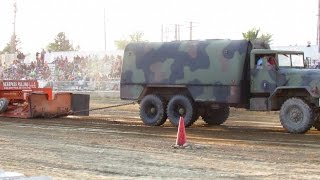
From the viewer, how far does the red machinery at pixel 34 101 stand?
1950 centimetres

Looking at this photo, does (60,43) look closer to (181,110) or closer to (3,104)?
(3,104)

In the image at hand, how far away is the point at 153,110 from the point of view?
703 inches

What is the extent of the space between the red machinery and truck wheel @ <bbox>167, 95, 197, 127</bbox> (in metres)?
4.19

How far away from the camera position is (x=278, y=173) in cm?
901

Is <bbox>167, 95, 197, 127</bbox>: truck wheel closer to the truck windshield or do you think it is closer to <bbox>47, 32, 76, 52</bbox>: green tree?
the truck windshield

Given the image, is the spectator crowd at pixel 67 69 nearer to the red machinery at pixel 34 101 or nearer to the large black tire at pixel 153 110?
the red machinery at pixel 34 101

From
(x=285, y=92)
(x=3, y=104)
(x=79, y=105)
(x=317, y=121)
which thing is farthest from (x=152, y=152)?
(x=3, y=104)

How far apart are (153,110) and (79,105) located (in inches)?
142

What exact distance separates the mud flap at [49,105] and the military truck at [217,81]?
2.76 metres

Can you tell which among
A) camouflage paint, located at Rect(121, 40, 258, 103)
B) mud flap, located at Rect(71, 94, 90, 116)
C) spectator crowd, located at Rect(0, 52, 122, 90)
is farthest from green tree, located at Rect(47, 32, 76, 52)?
camouflage paint, located at Rect(121, 40, 258, 103)

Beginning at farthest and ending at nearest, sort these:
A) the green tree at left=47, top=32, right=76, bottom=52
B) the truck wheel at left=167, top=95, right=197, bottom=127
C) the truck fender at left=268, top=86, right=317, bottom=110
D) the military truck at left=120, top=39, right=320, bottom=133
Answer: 1. the green tree at left=47, top=32, right=76, bottom=52
2. the truck wheel at left=167, top=95, right=197, bottom=127
3. the military truck at left=120, top=39, right=320, bottom=133
4. the truck fender at left=268, top=86, right=317, bottom=110

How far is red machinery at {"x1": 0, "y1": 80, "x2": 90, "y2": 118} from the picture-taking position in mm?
19500

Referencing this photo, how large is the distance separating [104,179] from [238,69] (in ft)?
26.8

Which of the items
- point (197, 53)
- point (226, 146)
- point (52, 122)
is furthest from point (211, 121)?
point (226, 146)
